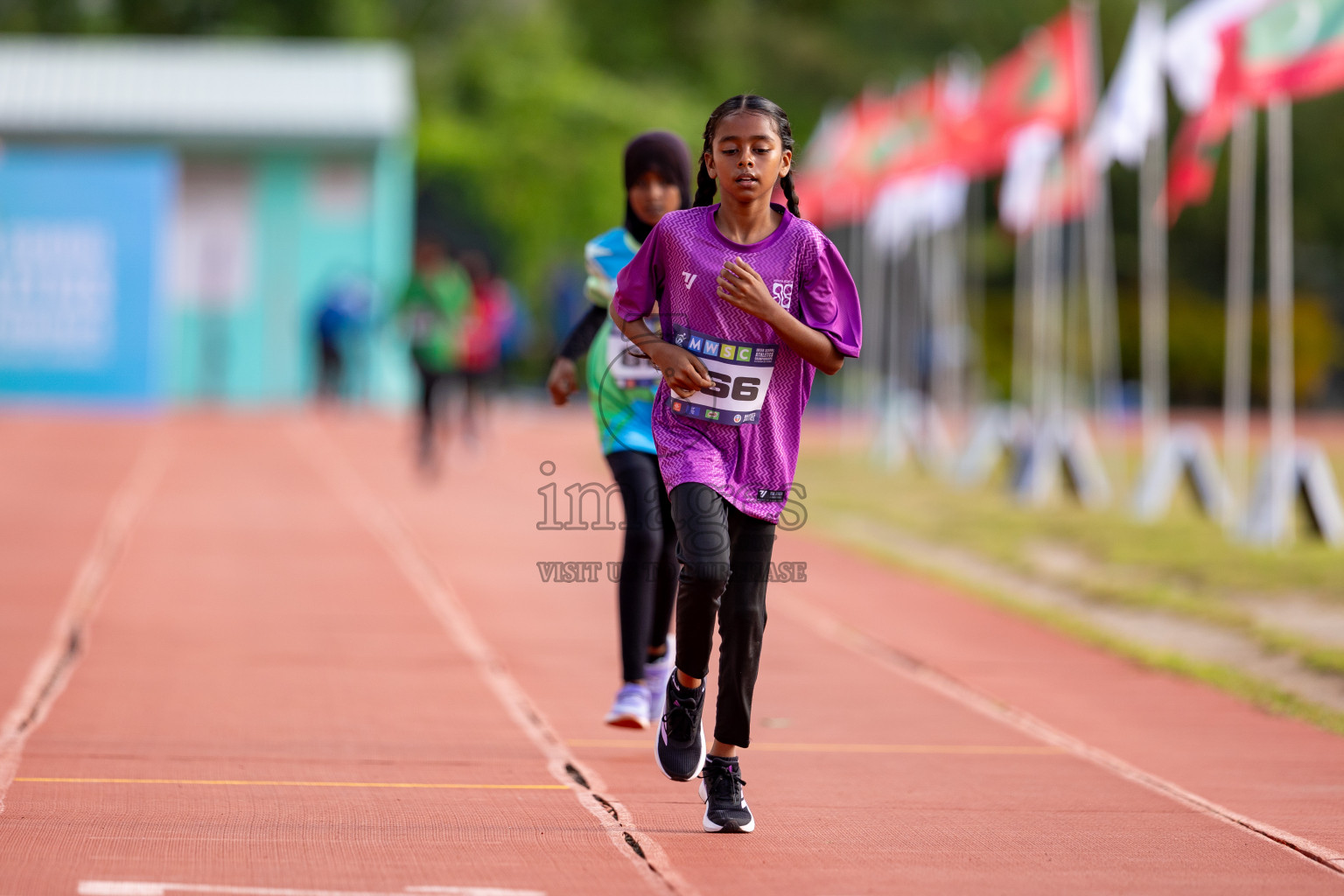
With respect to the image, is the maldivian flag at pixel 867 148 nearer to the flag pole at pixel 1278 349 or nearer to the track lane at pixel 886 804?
the flag pole at pixel 1278 349

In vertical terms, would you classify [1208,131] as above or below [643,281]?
above

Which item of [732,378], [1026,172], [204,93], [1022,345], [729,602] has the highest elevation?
[204,93]

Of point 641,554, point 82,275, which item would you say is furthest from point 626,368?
point 82,275

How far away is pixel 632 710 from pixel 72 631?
11.7 ft

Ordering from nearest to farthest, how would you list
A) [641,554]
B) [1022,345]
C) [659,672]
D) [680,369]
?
[680,369] → [641,554] → [659,672] → [1022,345]

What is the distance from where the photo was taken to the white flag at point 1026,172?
19953 mm

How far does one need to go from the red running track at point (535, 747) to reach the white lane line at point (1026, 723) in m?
0.02

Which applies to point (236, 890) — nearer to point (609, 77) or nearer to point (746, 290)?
point (746, 290)

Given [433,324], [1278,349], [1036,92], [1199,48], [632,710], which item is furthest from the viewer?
[1036,92]

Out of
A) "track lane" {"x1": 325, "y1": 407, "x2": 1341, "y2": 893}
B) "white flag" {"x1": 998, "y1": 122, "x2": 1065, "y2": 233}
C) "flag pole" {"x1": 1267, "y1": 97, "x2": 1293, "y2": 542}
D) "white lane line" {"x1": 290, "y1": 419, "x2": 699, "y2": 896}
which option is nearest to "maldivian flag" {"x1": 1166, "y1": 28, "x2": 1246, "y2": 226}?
"flag pole" {"x1": 1267, "y1": 97, "x2": 1293, "y2": 542}

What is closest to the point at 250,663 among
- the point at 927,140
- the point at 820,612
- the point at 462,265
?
the point at 820,612

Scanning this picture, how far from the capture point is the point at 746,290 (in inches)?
192

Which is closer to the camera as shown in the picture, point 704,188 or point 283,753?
point 704,188

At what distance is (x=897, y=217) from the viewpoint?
81.4ft
